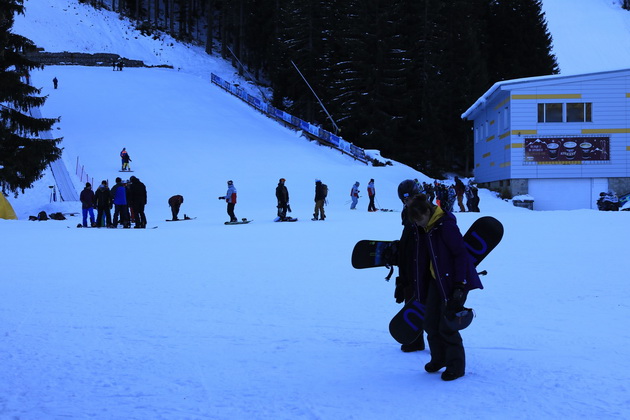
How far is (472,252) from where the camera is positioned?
14.3ft

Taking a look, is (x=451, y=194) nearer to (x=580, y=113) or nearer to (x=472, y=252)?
(x=580, y=113)

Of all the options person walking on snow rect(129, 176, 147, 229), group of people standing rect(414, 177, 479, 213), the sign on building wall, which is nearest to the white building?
the sign on building wall

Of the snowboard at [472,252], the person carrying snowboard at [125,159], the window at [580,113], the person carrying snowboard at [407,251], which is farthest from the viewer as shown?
the window at [580,113]

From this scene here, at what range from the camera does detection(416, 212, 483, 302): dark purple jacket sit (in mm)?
4133

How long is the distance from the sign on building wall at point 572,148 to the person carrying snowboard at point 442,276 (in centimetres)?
2656

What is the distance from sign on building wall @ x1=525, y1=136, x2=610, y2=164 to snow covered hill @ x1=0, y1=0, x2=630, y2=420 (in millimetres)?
13864

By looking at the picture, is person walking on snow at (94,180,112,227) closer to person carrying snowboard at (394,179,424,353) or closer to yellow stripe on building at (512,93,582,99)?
person carrying snowboard at (394,179,424,353)

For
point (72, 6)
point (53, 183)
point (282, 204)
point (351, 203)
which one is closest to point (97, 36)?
point (72, 6)

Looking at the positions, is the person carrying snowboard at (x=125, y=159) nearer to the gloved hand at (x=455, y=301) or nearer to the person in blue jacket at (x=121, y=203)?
the person in blue jacket at (x=121, y=203)

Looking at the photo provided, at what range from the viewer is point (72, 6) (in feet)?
235

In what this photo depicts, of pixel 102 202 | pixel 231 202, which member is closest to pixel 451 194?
pixel 231 202

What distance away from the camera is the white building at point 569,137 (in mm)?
29109

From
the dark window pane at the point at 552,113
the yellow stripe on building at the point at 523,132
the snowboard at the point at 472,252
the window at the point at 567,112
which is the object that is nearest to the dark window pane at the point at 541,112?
the window at the point at 567,112

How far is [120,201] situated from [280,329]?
13.3 metres
